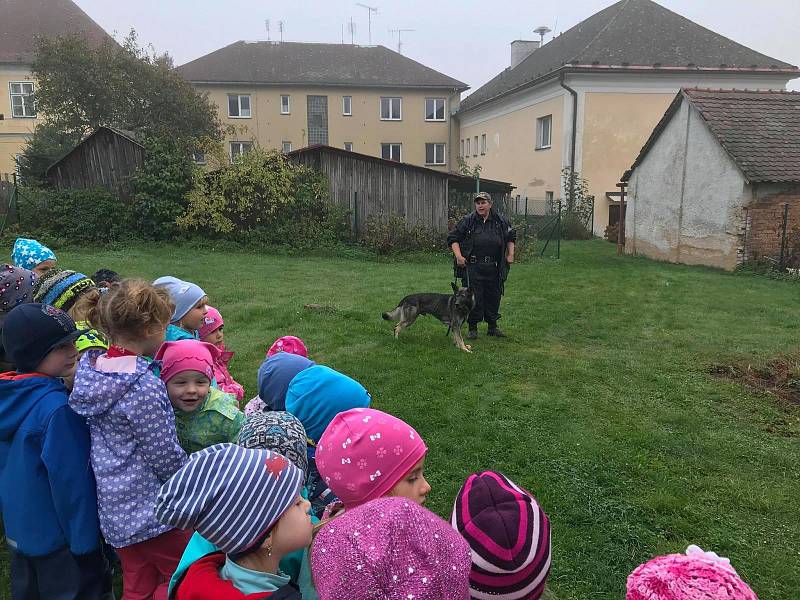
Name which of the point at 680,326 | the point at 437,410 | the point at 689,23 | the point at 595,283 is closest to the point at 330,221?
the point at 595,283

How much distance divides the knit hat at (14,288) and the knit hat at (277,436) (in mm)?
2314

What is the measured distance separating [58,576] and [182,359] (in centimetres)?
97

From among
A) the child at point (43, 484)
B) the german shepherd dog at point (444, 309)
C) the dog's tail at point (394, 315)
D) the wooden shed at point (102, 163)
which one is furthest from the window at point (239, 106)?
A: the child at point (43, 484)

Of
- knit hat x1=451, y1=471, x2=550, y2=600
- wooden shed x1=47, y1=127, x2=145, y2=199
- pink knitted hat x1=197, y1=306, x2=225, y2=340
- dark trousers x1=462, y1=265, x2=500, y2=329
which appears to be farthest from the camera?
wooden shed x1=47, y1=127, x2=145, y2=199

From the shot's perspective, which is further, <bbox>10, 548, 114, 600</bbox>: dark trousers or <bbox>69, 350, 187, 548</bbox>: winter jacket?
<bbox>10, 548, 114, 600</bbox>: dark trousers

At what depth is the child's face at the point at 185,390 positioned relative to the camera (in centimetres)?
248

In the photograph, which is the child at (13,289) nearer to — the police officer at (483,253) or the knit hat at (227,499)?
the knit hat at (227,499)

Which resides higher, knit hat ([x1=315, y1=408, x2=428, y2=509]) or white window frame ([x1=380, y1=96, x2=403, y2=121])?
white window frame ([x1=380, y1=96, x2=403, y2=121])

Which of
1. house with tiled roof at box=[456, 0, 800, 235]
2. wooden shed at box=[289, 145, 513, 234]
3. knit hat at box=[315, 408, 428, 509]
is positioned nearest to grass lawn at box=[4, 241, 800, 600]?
knit hat at box=[315, 408, 428, 509]

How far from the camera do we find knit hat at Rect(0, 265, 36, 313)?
12.4ft

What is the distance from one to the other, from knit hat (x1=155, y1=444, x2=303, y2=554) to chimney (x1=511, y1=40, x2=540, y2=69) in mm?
37998

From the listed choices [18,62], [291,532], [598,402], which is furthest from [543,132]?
[18,62]

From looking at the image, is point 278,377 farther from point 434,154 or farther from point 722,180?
point 434,154

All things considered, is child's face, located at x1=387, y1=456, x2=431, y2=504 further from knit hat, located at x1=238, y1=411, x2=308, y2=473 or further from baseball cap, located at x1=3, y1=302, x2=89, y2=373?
baseball cap, located at x1=3, y1=302, x2=89, y2=373
